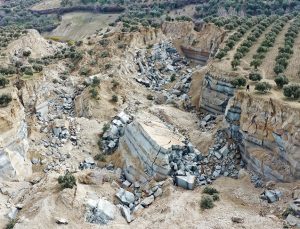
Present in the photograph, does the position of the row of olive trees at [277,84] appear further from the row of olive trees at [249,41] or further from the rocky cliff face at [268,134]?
the row of olive trees at [249,41]

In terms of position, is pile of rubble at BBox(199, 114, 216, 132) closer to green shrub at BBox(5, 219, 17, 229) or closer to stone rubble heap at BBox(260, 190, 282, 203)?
stone rubble heap at BBox(260, 190, 282, 203)

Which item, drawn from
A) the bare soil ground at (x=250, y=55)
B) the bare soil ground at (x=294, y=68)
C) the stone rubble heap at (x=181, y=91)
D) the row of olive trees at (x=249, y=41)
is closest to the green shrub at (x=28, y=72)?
the stone rubble heap at (x=181, y=91)

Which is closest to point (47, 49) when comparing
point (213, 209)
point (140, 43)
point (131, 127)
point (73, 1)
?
point (140, 43)

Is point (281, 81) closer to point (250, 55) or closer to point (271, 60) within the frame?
point (271, 60)

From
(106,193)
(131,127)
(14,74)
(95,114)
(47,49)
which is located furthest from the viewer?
(47,49)

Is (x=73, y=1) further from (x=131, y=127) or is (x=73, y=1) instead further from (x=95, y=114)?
(x=131, y=127)
